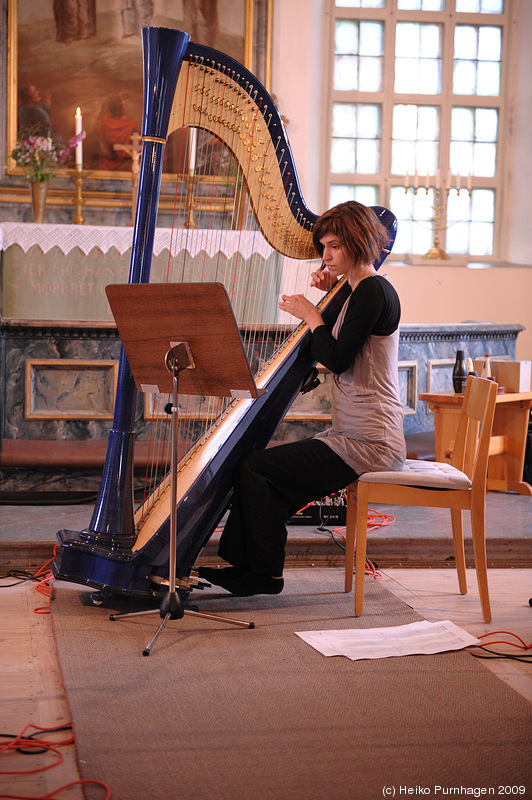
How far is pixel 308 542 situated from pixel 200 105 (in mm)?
1789

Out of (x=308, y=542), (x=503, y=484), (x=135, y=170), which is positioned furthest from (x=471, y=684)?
(x=135, y=170)

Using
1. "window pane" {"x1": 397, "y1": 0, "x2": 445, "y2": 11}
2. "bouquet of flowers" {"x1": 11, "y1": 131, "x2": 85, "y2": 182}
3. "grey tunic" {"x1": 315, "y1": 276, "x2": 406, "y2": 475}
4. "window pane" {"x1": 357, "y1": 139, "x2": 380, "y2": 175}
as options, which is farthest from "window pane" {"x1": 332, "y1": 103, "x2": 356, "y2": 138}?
"grey tunic" {"x1": 315, "y1": 276, "x2": 406, "y2": 475}

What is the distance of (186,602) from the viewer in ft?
10.1

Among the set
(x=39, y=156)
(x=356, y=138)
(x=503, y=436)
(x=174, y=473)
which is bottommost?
(x=503, y=436)

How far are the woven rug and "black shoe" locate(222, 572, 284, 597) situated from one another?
3.6 inches

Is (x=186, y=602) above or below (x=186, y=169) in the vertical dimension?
below

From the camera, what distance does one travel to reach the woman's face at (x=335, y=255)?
10.00ft

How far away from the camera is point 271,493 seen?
2.95m

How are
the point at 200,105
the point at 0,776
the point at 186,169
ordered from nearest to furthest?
the point at 0,776, the point at 200,105, the point at 186,169

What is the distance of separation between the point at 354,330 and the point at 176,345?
2.23ft

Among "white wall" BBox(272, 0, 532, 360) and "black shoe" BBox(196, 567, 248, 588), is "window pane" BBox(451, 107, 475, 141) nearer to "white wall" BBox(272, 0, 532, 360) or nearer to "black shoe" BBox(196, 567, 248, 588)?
"white wall" BBox(272, 0, 532, 360)

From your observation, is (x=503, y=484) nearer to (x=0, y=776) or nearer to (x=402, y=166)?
(x=0, y=776)

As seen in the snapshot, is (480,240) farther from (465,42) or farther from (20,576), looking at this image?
(20,576)

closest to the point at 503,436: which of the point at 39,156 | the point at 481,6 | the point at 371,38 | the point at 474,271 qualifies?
the point at 474,271
